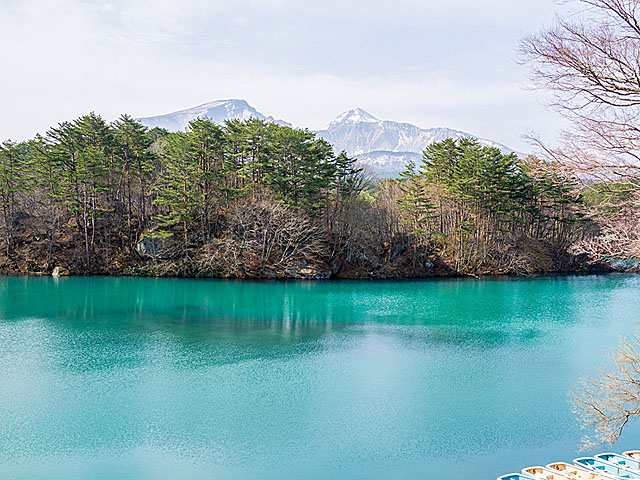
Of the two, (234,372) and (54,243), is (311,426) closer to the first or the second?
(234,372)

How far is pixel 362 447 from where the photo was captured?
9789mm

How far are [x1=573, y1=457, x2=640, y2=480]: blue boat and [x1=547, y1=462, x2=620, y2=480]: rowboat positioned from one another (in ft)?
0.64

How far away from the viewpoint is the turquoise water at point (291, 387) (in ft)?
30.5

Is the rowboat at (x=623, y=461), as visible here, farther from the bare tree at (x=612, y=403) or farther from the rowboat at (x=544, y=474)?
the rowboat at (x=544, y=474)

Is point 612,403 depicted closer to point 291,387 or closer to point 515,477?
point 515,477

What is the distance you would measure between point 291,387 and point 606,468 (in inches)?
286

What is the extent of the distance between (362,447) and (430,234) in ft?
104

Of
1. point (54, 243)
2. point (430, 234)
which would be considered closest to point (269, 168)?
point (430, 234)

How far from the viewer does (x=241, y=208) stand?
3562 cm

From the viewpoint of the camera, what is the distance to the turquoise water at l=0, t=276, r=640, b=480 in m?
9.30

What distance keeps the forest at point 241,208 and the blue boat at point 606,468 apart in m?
28.0

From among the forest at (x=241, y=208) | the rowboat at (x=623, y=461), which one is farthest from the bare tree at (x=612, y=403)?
the forest at (x=241, y=208)

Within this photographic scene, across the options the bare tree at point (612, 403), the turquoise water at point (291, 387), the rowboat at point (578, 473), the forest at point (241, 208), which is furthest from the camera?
the forest at point (241, 208)

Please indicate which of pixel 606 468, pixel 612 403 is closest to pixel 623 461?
pixel 606 468
